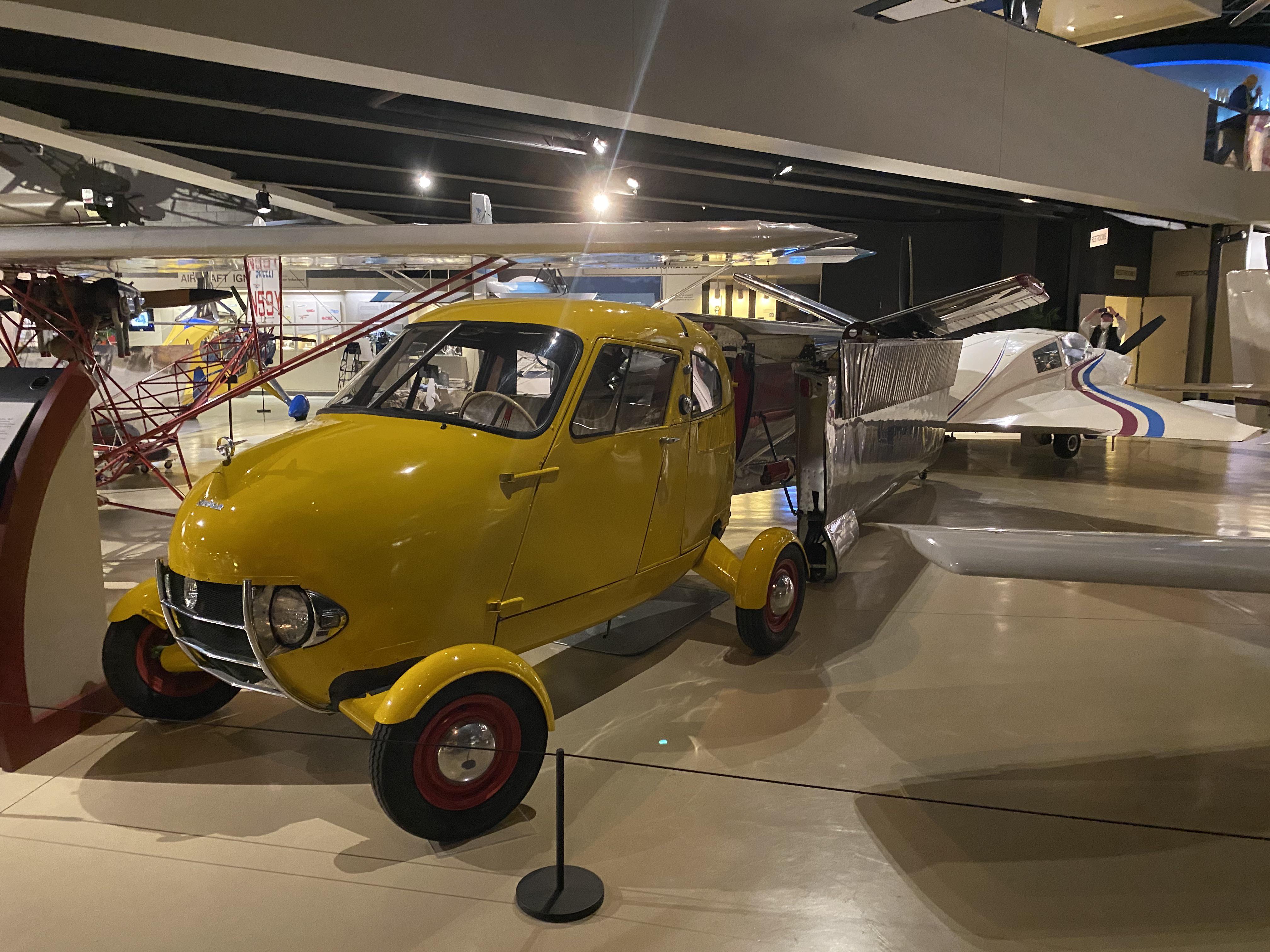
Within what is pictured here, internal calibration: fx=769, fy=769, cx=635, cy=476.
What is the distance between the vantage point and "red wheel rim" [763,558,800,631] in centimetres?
480

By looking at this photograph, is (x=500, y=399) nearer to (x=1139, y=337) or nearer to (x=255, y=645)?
(x=255, y=645)

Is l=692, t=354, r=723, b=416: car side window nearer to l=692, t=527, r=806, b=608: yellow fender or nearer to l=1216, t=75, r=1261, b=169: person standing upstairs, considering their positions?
l=692, t=527, r=806, b=608: yellow fender

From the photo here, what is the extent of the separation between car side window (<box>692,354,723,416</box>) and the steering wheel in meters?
1.24

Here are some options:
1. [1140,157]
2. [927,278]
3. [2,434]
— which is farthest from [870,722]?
→ [927,278]

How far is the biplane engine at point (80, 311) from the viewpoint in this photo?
6.26 meters

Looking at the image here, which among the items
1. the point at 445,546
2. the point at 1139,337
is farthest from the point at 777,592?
the point at 1139,337

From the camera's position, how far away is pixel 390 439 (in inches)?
132

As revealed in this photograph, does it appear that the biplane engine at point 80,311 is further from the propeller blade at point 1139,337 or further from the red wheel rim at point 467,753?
the propeller blade at point 1139,337

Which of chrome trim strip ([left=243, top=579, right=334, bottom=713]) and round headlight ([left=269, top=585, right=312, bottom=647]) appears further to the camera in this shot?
round headlight ([left=269, top=585, right=312, bottom=647])

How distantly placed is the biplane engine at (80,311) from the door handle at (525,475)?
4.84m

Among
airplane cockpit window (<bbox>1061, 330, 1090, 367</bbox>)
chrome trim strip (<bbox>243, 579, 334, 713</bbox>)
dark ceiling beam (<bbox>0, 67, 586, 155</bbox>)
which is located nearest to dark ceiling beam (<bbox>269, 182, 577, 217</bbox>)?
dark ceiling beam (<bbox>0, 67, 586, 155</bbox>)

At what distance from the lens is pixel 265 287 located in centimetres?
Result: 688

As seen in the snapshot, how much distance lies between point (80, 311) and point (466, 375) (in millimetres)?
4616

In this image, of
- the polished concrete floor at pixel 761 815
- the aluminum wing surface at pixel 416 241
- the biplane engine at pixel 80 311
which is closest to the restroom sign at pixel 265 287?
the aluminum wing surface at pixel 416 241
